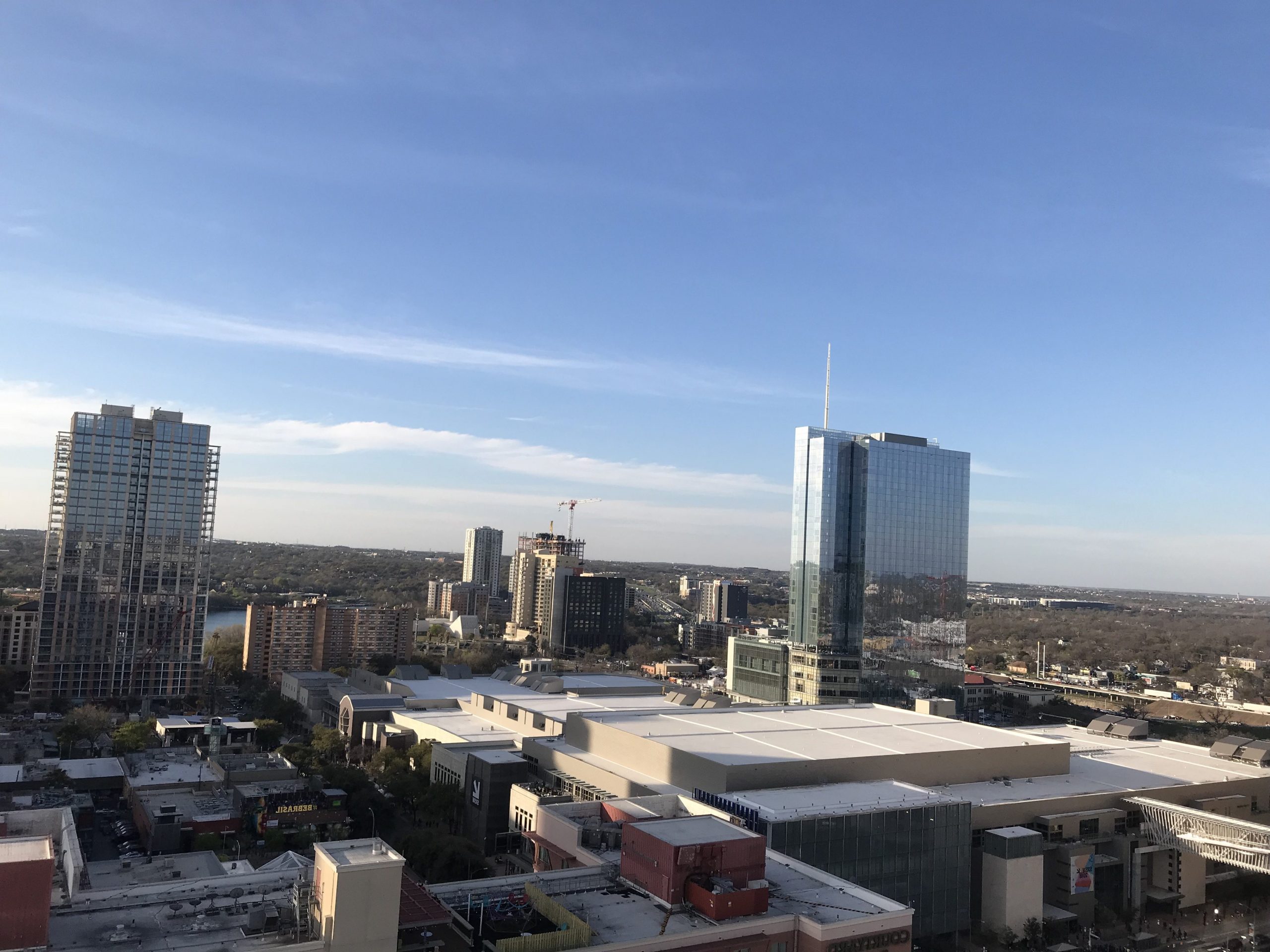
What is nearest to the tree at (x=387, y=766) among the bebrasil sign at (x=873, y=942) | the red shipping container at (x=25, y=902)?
the red shipping container at (x=25, y=902)

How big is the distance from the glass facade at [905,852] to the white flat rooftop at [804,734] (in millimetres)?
4538

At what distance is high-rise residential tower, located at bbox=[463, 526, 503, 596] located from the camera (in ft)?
629

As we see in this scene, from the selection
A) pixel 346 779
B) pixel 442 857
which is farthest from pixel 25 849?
pixel 346 779

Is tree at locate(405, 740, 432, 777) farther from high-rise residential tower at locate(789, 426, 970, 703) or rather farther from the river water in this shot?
the river water

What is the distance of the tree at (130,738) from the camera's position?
47.6 m

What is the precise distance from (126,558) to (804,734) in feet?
175

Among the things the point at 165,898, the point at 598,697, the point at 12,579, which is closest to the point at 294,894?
the point at 165,898

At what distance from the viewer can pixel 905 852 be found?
27672 millimetres

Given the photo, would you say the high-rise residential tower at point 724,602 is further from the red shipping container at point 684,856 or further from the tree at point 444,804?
the red shipping container at point 684,856

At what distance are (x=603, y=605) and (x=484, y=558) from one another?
8155cm

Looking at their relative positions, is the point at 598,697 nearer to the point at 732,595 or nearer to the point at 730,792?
the point at 730,792

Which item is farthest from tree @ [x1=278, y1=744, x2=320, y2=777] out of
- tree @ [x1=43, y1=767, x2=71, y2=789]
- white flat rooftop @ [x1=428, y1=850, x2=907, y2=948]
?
white flat rooftop @ [x1=428, y1=850, x2=907, y2=948]

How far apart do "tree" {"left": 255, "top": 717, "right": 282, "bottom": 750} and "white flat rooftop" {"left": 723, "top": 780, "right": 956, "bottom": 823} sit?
1237 inches

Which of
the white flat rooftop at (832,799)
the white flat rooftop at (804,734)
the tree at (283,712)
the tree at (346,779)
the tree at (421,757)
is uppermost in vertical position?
the white flat rooftop at (804,734)
